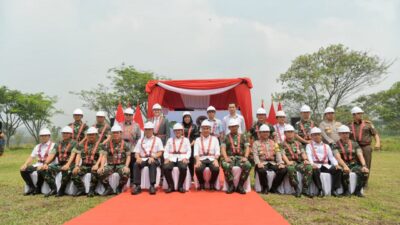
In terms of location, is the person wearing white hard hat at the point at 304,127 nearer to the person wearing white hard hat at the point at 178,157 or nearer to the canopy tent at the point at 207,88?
the canopy tent at the point at 207,88

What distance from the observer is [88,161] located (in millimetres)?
4711

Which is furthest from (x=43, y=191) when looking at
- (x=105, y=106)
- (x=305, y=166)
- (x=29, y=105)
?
(x=29, y=105)

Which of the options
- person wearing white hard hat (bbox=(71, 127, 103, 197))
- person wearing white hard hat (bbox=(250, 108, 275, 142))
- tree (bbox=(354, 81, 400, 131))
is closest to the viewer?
person wearing white hard hat (bbox=(71, 127, 103, 197))

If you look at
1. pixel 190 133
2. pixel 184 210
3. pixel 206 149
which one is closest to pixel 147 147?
pixel 190 133

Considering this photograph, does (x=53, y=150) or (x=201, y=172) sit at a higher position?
(x=53, y=150)

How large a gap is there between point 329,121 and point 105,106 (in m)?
18.5

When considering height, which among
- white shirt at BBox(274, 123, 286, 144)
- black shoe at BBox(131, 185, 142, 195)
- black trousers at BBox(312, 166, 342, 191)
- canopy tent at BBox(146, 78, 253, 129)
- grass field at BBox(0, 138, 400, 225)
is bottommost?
grass field at BBox(0, 138, 400, 225)

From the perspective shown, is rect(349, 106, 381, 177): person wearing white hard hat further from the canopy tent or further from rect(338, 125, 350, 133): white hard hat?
the canopy tent

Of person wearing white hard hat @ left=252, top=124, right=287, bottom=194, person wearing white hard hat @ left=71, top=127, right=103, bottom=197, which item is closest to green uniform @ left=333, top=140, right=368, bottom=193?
person wearing white hard hat @ left=252, top=124, right=287, bottom=194

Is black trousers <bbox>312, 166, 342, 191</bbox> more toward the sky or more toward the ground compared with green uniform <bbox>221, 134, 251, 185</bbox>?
more toward the ground

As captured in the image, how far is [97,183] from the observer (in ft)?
15.3

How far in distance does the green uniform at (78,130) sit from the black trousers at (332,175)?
157 inches

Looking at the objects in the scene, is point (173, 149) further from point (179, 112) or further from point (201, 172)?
point (179, 112)

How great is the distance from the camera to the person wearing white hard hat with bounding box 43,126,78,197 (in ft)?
15.2
